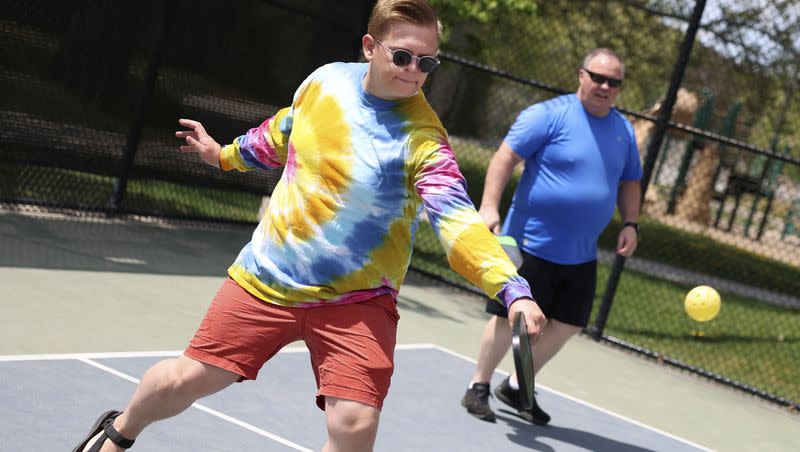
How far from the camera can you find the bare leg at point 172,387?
3553 millimetres

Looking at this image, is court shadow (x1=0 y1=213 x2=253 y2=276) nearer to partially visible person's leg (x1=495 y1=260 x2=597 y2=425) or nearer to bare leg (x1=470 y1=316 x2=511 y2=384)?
bare leg (x1=470 y1=316 x2=511 y2=384)

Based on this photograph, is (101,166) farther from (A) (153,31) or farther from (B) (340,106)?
(B) (340,106)

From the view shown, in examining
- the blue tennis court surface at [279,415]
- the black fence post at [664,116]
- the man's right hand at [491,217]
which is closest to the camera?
the blue tennis court surface at [279,415]

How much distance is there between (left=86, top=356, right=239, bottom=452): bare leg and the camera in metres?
3.55

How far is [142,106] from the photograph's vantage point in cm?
898

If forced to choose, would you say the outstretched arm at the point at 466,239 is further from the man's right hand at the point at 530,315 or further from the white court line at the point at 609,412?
the white court line at the point at 609,412

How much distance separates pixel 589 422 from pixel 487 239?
3.90m

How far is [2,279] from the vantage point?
679 cm

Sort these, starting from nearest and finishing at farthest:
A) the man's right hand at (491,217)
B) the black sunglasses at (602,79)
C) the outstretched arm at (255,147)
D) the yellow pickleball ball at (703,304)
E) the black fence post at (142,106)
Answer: the outstretched arm at (255,147) → the man's right hand at (491,217) → the black sunglasses at (602,79) → the yellow pickleball ball at (703,304) → the black fence post at (142,106)

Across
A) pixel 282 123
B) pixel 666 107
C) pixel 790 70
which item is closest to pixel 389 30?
pixel 282 123

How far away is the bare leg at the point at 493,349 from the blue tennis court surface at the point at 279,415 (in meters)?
0.25

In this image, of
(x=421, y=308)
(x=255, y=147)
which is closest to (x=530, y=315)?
(x=255, y=147)

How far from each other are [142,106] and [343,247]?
230 inches

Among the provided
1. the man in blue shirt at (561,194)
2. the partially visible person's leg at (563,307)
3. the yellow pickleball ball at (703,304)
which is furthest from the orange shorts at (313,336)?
the yellow pickleball ball at (703,304)
